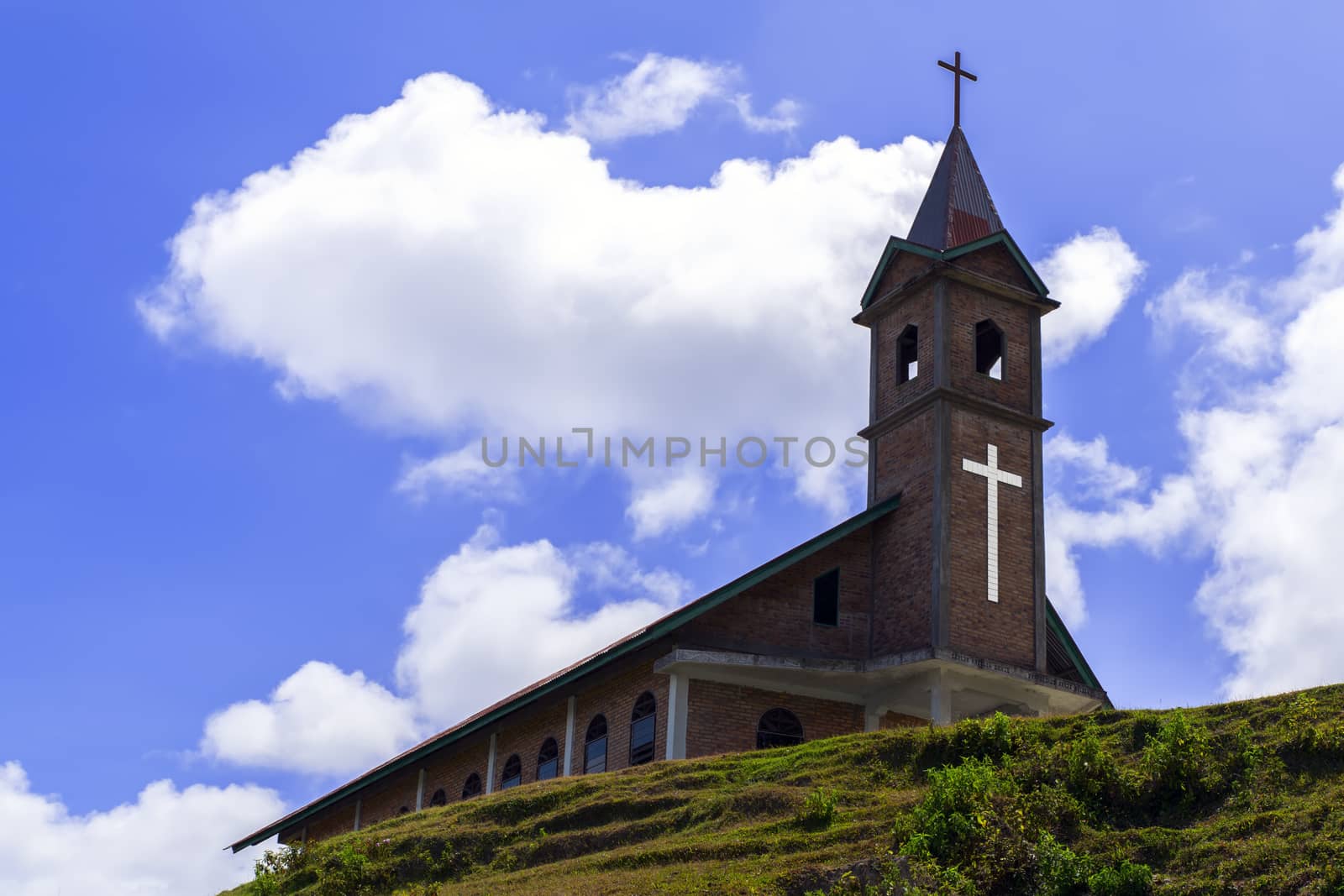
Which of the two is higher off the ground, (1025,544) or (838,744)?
(1025,544)

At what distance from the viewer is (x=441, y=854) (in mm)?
21859

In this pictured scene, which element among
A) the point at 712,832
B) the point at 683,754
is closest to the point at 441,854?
the point at 712,832

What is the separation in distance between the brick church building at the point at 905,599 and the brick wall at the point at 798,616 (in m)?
0.03

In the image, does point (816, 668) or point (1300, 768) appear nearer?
point (1300, 768)

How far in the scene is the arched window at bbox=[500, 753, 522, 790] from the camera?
3291cm

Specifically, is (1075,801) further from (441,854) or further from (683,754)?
(683,754)

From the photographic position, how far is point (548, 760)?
3188 centimetres

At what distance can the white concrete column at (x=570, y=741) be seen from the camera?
3069cm

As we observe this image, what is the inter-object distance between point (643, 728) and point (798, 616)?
3496mm

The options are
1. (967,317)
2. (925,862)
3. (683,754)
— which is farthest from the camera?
(967,317)

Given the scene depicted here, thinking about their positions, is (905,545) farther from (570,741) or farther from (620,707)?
(570,741)

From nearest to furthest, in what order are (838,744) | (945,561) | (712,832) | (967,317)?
(712,832) → (838,744) → (945,561) → (967,317)

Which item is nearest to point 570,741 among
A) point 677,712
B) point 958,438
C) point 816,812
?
point 677,712

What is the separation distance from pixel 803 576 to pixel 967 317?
6071 mm
